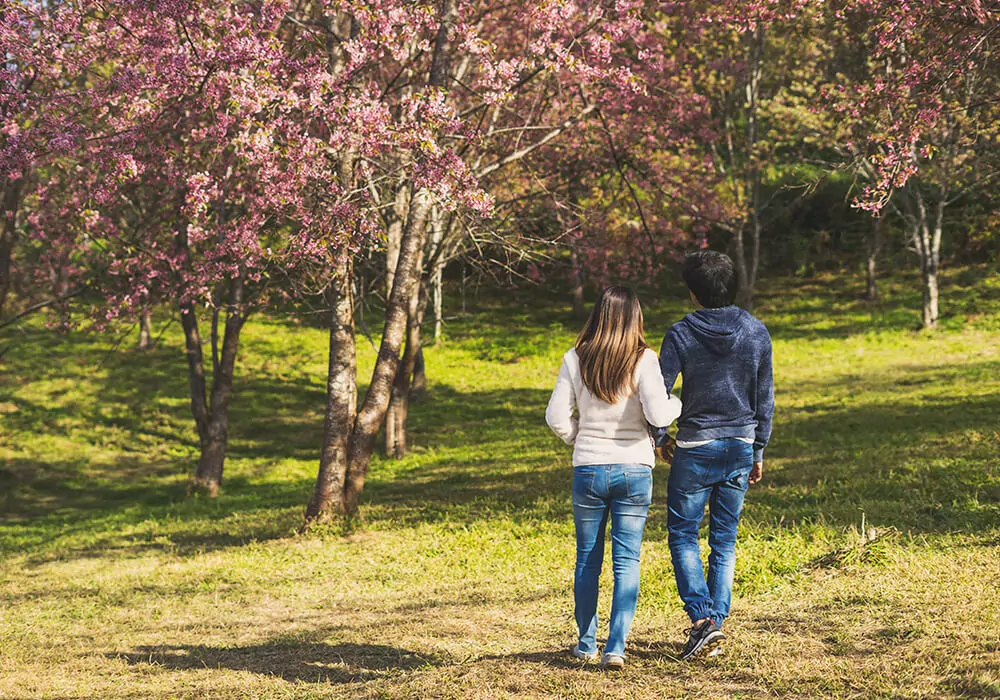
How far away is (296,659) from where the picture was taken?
679 centimetres

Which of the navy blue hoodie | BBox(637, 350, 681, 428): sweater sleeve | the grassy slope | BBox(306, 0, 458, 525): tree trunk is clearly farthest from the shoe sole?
BBox(306, 0, 458, 525): tree trunk

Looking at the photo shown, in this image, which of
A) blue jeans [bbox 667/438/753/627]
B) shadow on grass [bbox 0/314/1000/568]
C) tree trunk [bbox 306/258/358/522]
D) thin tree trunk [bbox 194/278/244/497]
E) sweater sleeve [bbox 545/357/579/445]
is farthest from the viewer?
thin tree trunk [bbox 194/278/244/497]

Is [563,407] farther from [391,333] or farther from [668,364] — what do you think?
[391,333]

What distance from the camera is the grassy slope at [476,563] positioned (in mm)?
5812

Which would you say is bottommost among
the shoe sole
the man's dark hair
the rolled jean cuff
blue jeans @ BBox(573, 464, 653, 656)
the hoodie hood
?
the shoe sole

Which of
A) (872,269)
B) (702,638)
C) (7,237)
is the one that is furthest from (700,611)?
(872,269)

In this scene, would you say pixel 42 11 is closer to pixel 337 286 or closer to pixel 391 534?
pixel 337 286

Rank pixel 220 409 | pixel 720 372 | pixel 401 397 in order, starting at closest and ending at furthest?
pixel 720 372 < pixel 220 409 < pixel 401 397

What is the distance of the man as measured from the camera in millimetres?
5598

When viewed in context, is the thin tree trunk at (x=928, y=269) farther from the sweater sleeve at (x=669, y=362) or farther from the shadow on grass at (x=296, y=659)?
the shadow on grass at (x=296, y=659)

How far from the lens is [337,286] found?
1227 cm

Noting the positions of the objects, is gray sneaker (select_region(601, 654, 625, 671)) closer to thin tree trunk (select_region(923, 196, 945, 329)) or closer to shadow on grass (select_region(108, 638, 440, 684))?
shadow on grass (select_region(108, 638, 440, 684))

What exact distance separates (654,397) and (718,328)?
619 millimetres

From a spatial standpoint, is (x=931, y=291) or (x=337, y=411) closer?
(x=337, y=411)
